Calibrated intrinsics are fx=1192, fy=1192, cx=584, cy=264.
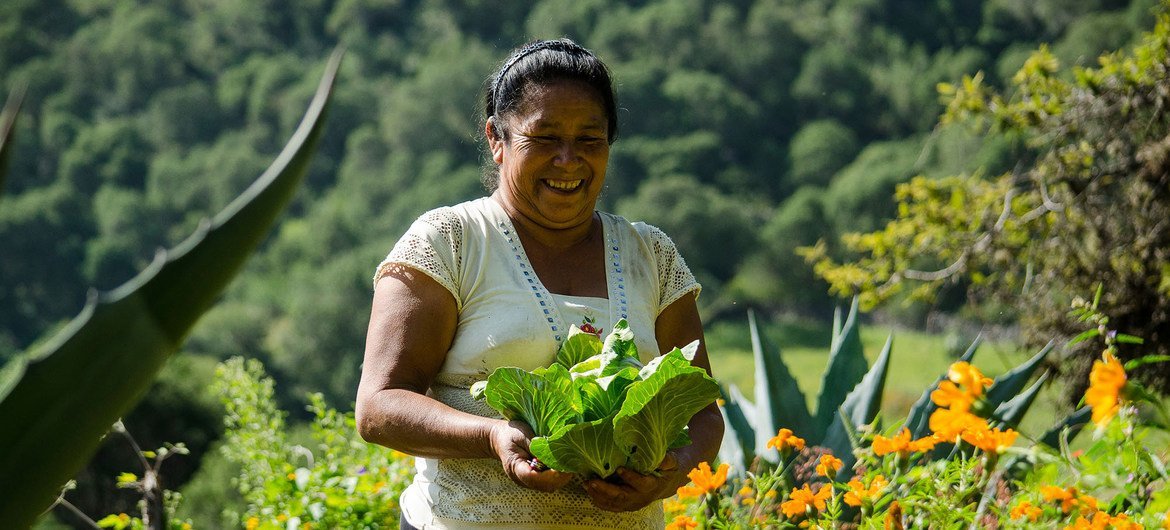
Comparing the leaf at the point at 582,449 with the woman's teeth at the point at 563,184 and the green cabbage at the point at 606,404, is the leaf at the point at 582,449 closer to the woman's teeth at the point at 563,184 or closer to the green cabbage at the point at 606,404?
Answer: the green cabbage at the point at 606,404

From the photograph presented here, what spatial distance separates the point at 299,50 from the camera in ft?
226

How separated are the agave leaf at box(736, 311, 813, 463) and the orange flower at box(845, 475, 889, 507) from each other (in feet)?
4.55

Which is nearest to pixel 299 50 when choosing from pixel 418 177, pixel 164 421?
pixel 418 177

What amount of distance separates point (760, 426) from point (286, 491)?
1388 mm

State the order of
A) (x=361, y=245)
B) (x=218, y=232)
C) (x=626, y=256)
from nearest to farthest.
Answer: (x=218, y=232)
(x=626, y=256)
(x=361, y=245)

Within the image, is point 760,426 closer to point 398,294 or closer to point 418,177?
point 398,294

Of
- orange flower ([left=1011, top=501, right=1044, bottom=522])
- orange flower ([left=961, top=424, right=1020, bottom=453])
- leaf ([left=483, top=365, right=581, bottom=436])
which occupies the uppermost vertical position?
leaf ([left=483, top=365, right=581, bottom=436])

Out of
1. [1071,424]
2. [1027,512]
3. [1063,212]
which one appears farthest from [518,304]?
[1063,212]

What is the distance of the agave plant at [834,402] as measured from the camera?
11.0 ft

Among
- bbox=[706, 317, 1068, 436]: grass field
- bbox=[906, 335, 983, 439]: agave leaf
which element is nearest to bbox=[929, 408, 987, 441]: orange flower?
bbox=[906, 335, 983, 439]: agave leaf

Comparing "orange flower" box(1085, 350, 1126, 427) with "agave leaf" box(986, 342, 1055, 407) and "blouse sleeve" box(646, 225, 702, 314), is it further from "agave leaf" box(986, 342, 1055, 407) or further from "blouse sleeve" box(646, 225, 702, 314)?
"agave leaf" box(986, 342, 1055, 407)

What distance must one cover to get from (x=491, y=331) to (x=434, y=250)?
0.55ft

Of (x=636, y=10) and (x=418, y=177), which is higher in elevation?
(x=636, y=10)

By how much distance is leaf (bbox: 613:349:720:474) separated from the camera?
172cm
